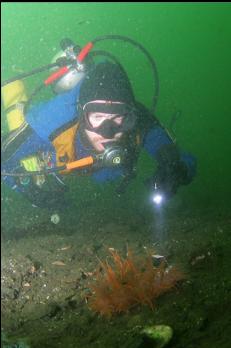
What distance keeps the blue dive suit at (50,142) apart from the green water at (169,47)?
17806 mm

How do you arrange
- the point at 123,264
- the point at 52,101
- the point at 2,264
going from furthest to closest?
1. the point at 52,101
2. the point at 2,264
3. the point at 123,264

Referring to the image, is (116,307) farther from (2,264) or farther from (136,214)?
(136,214)

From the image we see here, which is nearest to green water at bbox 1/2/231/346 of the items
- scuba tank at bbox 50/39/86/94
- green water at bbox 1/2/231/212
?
green water at bbox 1/2/231/212

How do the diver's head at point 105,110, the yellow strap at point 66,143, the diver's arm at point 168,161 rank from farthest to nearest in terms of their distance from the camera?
the yellow strap at point 66,143 < the diver's head at point 105,110 < the diver's arm at point 168,161

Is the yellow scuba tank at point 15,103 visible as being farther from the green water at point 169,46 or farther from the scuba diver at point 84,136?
the green water at point 169,46

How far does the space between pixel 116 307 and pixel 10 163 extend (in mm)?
3358

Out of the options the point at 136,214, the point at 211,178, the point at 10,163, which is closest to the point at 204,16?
the point at 211,178

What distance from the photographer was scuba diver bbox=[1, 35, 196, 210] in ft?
19.6

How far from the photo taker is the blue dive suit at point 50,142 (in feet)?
20.4

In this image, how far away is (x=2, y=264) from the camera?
512 cm

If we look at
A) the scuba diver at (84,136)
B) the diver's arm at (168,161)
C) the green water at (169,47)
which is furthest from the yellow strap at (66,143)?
the green water at (169,47)

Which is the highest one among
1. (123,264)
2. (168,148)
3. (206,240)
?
(168,148)

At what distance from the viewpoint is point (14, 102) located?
708cm

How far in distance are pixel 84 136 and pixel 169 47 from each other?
55916 millimetres
